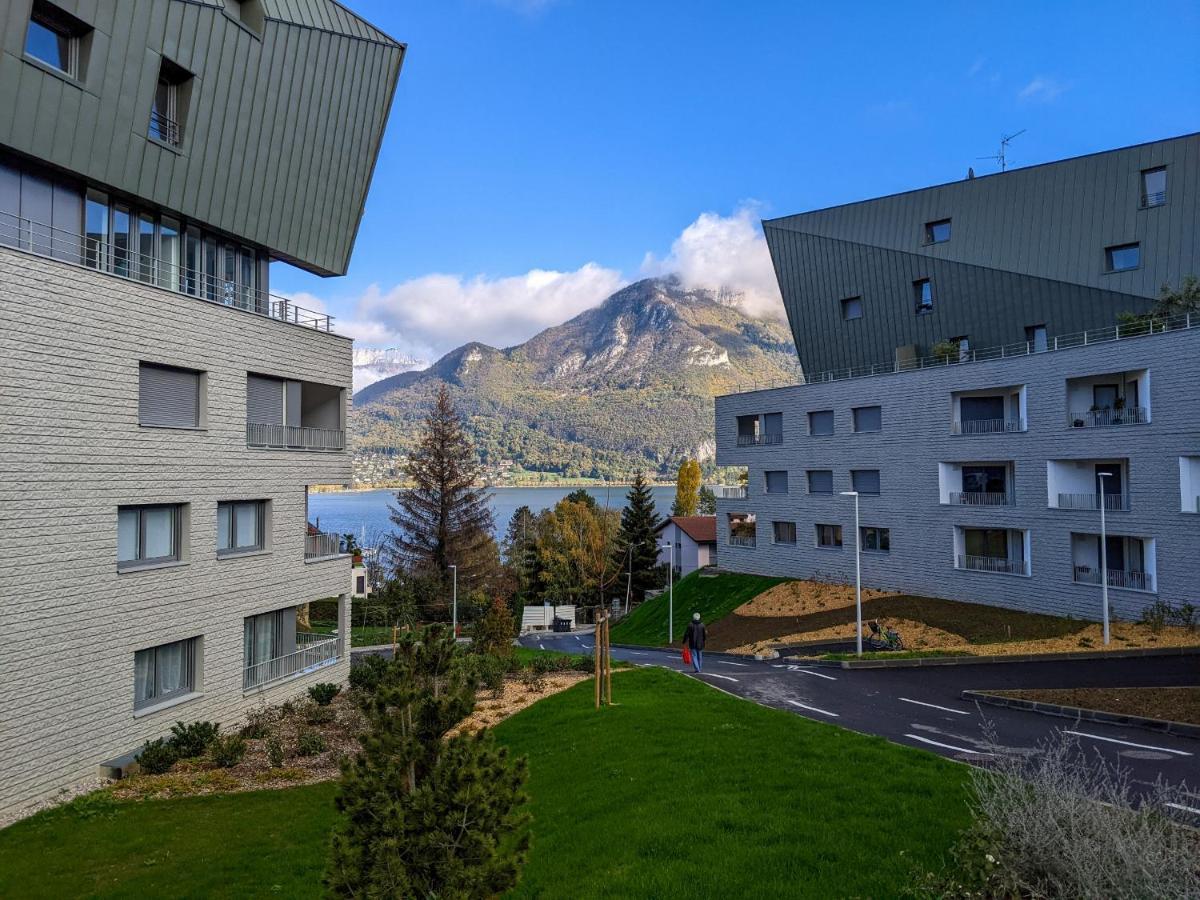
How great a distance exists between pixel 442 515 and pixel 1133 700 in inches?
1997

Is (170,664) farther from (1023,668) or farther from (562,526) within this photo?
(562,526)

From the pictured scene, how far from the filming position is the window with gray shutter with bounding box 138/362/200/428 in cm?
1800

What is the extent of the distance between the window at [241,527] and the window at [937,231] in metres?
34.6

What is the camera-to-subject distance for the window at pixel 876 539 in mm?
39875

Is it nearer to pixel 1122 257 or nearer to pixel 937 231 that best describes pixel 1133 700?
pixel 1122 257

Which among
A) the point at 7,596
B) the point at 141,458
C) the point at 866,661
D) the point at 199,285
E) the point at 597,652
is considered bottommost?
the point at 866,661

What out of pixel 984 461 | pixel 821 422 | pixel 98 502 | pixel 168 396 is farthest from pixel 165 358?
pixel 821 422

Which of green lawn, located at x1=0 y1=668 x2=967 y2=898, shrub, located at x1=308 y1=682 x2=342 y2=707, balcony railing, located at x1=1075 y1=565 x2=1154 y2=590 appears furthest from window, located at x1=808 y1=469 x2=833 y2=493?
green lawn, located at x1=0 y1=668 x2=967 y2=898

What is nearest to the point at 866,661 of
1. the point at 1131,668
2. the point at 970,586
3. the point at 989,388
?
the point at 1131,668

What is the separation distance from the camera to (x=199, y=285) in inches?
829

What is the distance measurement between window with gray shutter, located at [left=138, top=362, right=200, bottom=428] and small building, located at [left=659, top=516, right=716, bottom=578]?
50266 mm

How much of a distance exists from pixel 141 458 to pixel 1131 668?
83.5ft

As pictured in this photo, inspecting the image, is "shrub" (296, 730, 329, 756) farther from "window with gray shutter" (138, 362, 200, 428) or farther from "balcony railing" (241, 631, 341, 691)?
"window with gray shutter" (138, 362, 200, 428)

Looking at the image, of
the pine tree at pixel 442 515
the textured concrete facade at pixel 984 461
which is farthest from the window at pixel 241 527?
the pine tree at pixel 442 515
